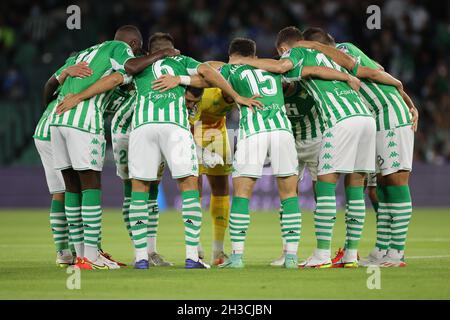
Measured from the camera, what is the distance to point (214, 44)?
25.8m

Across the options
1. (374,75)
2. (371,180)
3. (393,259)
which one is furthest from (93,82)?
(393,259)

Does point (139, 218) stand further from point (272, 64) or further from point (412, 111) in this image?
point (412, 111)

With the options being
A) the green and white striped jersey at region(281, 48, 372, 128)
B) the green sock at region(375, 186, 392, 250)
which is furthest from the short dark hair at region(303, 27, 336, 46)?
the green sock at region(375, 186, 392, 250)

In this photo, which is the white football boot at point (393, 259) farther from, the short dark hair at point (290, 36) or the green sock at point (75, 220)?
the green sock at point (75, 220)

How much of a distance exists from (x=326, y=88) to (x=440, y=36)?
15222 mm

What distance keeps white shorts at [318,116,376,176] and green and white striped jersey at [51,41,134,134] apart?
2347mm

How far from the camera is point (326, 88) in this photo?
11141mm

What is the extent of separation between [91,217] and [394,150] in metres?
3.49

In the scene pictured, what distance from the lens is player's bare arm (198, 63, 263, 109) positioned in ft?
36.0

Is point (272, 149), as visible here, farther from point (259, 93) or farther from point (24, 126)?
point (24, 126)

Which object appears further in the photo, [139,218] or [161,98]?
[161,98]

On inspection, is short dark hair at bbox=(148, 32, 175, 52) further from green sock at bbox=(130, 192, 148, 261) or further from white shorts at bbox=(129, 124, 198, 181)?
green sock at bbox=(130, 192, 148, 261)
